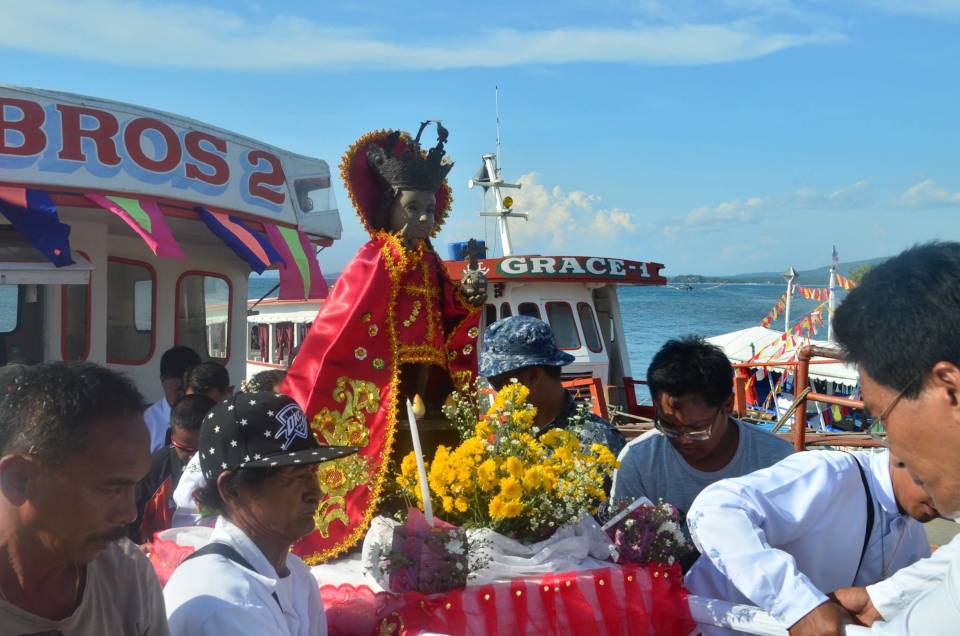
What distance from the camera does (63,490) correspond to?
172 cm

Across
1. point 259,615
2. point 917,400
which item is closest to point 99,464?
point 259,615

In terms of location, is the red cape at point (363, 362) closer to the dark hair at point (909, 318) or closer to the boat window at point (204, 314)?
the dark hair at point (909, 318)

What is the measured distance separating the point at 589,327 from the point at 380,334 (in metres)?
9.90

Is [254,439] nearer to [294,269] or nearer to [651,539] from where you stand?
[651,539]

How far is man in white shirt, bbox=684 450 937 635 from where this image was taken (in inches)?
87.0

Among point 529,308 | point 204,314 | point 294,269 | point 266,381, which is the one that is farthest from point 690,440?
point 529,308

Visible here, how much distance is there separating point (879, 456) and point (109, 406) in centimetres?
205

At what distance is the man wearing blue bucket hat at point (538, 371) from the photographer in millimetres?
3371

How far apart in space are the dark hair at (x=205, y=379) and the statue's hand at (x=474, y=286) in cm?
195

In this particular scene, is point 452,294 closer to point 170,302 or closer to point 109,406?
point 109,406

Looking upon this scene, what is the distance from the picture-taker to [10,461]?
1673mm

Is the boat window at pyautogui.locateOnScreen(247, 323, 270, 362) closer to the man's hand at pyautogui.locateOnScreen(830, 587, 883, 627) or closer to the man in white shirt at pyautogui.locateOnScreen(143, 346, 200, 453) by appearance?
the man in white shirt at pyautogui.locateOnScreen(143, 346, 200, 453)

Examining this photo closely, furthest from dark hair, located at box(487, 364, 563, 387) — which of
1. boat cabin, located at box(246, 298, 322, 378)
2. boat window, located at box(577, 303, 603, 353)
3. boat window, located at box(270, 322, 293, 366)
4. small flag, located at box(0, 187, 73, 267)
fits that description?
boat window, located at box(270, 322, 293, 366)

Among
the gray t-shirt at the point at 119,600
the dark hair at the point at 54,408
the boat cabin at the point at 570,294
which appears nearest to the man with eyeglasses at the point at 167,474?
the gray t-shirt at the point at 119,600
